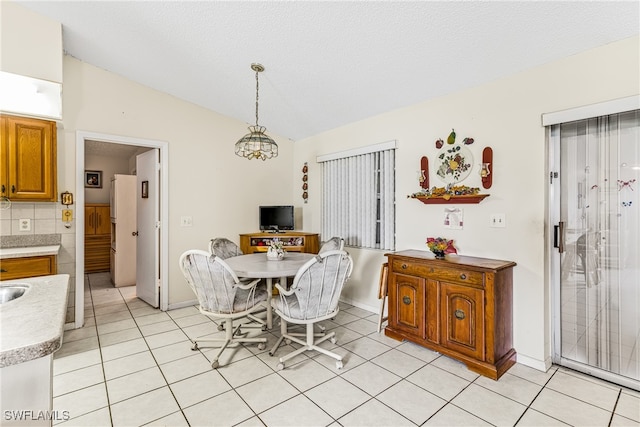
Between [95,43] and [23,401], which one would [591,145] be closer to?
[23,401]

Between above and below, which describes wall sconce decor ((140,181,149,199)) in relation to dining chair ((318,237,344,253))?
above

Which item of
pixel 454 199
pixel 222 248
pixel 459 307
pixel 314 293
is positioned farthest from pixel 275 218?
pixel 459 307

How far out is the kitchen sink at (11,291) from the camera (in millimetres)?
1464

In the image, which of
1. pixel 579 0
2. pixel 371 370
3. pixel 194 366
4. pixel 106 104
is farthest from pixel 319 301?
pixel 106 104

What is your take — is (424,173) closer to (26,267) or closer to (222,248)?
(222,248)

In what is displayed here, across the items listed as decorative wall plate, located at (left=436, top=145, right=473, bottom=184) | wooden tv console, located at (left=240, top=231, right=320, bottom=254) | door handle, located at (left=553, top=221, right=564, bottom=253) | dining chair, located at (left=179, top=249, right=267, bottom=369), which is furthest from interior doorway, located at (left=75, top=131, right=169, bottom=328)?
door handle, located at (left=553, top=221, right=564, bottom=253)

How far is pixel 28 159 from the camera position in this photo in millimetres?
2947

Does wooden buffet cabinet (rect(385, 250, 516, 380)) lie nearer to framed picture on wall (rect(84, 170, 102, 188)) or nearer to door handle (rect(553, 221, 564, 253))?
door handle (rect(553, 221, 564, 253))

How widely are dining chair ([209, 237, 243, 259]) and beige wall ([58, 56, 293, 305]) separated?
0.76 m

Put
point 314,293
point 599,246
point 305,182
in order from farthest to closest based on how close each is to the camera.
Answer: point 305,182, point 314,293, point 599,246

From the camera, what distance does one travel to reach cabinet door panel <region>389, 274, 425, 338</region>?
285cm

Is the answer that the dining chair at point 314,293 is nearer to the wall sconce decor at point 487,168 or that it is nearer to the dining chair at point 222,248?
the dining chair at point 222,248

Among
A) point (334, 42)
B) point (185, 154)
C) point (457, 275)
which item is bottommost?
point (457, 275)

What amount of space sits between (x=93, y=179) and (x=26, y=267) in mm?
4019
